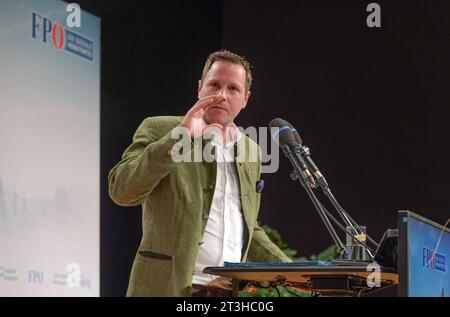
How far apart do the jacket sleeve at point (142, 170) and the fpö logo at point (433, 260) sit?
671mm

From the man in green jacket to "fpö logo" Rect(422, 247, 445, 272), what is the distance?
1.91ft

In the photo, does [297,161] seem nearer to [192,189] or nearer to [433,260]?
[192,189]

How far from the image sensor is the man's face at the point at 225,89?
8.04 feet

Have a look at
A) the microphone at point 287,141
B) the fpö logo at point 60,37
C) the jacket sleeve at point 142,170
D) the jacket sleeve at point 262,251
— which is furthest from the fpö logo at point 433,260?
the fpö logo at point 60,37

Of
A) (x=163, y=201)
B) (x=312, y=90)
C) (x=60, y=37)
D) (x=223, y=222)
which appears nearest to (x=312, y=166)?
(x=223, y=222)

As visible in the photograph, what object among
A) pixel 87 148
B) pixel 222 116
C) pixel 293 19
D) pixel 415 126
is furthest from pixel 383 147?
pixel 222 116

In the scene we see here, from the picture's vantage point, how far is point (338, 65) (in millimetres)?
5109

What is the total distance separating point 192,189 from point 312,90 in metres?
2.89

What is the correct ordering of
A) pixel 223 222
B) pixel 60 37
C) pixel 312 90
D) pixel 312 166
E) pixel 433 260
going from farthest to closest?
pixel 312 90, pixel 60 37, pixel 223 222, pixel 312 166, pixel 433 260

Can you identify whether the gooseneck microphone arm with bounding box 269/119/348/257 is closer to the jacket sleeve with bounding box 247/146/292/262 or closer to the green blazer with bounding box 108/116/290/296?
the green blazer with bounding box 108/116/290/296

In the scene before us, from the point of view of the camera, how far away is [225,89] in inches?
98.4

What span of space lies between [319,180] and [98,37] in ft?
8.17

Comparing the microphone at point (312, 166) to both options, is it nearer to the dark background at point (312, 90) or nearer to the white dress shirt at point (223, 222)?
the white dress shirt at point (223, 222)

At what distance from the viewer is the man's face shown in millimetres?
2449
